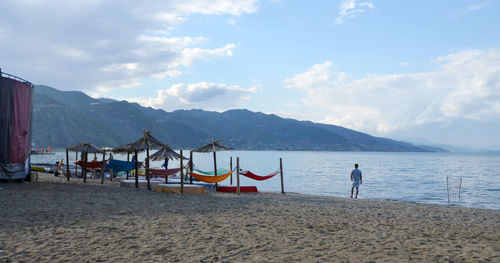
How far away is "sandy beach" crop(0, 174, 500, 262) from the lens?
488 cm

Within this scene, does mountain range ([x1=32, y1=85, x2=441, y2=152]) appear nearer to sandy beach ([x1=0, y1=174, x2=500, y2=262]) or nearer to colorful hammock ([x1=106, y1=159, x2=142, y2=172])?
colorful hammock ([x1=106, y1=159, x2=142, y2=172])

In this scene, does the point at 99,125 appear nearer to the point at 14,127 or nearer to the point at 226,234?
the point at 14,127

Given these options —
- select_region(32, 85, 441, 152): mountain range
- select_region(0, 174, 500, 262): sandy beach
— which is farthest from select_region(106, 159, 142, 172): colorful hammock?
select_region(32, 85, 441, 152): mountain range

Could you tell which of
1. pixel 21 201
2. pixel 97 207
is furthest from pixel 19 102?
pixel 97 207

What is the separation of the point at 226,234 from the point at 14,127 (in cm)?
1116

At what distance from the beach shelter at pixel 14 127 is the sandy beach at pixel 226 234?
4.22 meters

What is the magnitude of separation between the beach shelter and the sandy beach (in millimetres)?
4223

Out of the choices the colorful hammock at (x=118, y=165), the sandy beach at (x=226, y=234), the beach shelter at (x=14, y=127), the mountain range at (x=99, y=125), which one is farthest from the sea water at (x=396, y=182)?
the mountain range at (x=99, y=125)

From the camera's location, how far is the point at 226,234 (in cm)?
624

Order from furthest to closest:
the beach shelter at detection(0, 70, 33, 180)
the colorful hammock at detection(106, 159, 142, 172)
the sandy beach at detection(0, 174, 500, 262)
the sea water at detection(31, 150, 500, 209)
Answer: the sea water at detection(31, 150, 500, 209) < the colorful hammock at detection(106, 159, 142, 172) < the beach shelter at detection(0, 70, 33, 180) < the sandy beach at detection(0, 174, 500, 262)

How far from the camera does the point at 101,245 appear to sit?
5.33 meters

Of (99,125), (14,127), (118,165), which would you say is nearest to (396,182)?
(118,165)

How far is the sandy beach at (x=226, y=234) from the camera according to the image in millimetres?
4879

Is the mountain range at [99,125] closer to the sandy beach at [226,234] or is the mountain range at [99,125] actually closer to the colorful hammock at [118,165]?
the colorful hammock at [118,165]
